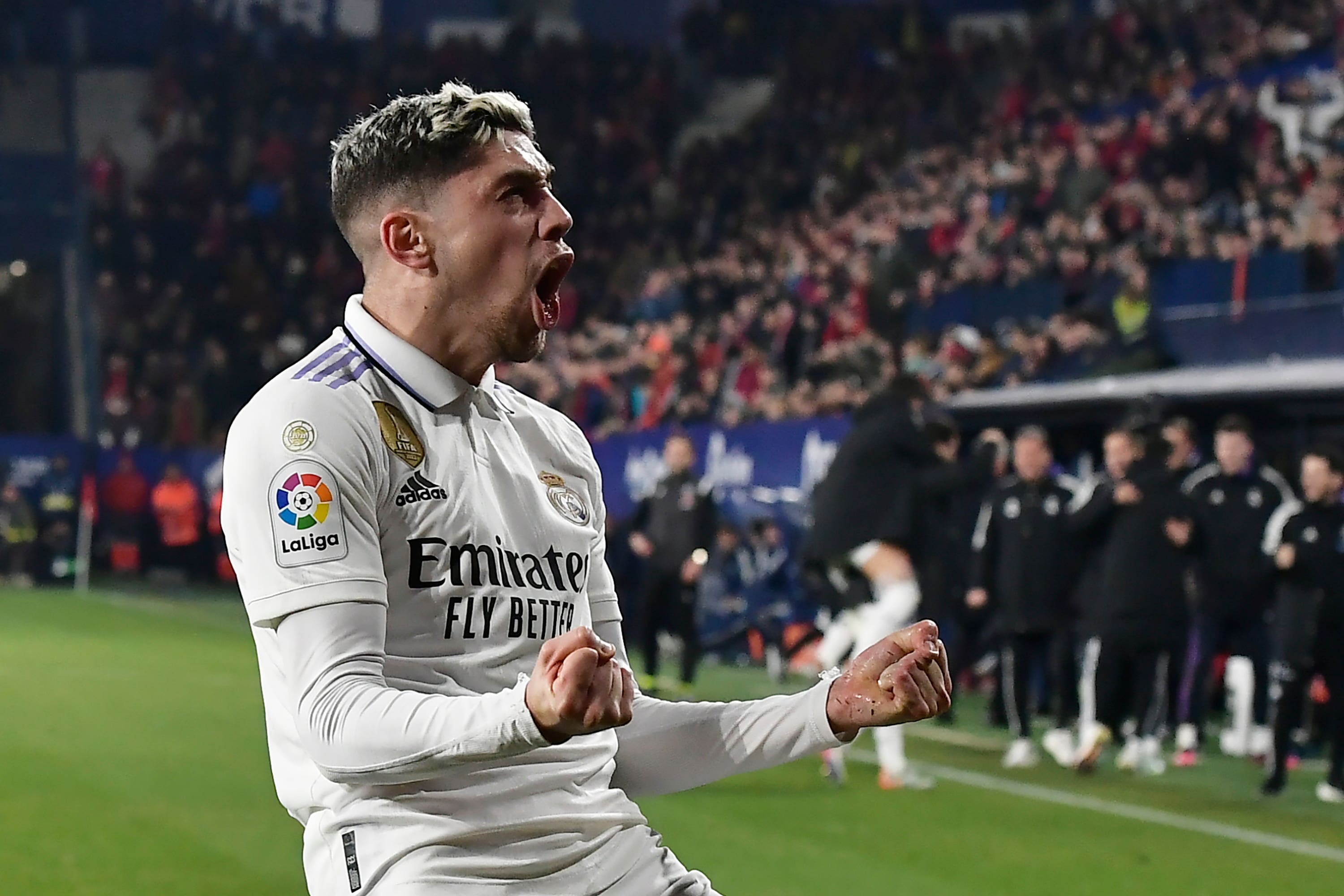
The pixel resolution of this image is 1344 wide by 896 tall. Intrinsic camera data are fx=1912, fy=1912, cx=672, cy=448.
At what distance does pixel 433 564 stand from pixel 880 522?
7.39 metres

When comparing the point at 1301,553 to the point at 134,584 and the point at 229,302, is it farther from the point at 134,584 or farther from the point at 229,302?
the point at 229,302

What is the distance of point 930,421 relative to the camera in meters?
12.4

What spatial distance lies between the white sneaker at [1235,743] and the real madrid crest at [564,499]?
9.40 m

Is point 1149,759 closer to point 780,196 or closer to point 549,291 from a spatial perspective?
point 549,291

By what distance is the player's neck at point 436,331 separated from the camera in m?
2.59

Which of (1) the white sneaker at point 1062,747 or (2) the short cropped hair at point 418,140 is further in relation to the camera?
(1) the white sneaker at point 1062,747

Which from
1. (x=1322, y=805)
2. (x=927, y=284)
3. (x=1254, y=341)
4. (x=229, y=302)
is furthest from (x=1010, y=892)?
(x=229, y=302)

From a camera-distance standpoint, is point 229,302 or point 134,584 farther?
point 229,302

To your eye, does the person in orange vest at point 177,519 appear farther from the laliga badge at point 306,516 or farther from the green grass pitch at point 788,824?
the laliga badge at point 306,516

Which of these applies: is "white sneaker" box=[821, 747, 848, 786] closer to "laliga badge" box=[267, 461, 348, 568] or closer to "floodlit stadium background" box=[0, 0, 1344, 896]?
"floodlit stadium background" box=[0, 0, 1344, 896]

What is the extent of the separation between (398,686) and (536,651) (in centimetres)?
22

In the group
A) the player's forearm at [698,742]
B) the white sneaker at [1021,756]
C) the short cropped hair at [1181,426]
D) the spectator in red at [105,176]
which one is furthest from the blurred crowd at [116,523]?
the player's forearm at [698,742]

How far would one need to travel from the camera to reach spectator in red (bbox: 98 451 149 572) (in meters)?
25.1

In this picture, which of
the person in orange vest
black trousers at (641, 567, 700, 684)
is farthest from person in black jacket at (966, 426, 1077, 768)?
the person in orange vest
